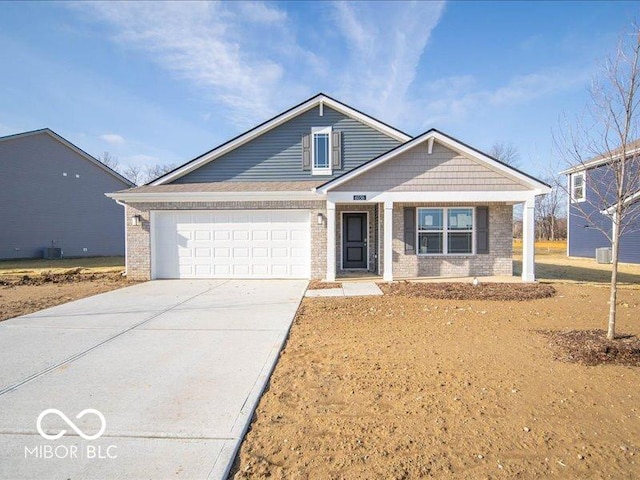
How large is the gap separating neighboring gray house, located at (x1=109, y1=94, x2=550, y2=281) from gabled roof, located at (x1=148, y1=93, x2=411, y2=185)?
0.05 m

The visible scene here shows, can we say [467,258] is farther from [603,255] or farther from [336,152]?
[603,255]

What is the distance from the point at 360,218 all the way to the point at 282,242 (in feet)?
10.7

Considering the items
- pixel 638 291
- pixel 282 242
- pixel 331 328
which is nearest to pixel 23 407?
pixel 331 328

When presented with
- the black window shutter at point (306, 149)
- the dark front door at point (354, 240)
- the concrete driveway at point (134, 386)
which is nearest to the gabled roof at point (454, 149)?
the dark front door at point (354, 240)

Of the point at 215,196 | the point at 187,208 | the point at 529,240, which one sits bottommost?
the point at 529,240

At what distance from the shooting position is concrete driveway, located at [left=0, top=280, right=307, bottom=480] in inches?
105

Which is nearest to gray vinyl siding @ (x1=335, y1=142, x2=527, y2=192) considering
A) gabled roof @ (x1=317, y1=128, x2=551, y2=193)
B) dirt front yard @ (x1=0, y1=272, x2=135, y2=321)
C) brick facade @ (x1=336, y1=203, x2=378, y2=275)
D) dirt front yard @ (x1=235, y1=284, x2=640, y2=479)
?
gabled roof @ (x1=317, y1=128, x2=551, y2=193)

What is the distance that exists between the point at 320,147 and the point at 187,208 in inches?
217

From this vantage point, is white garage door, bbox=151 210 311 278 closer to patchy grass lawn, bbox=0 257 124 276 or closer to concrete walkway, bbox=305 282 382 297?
concrete walkway, bbox=305 282 382 297

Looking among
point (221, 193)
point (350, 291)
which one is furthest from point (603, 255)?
point (221, 193)

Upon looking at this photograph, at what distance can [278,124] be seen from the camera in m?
13.4

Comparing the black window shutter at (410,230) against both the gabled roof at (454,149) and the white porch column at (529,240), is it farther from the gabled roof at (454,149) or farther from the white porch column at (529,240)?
the white porch column at (529,240)

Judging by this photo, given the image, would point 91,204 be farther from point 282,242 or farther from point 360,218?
point 360,218

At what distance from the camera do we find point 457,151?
10734 mm
